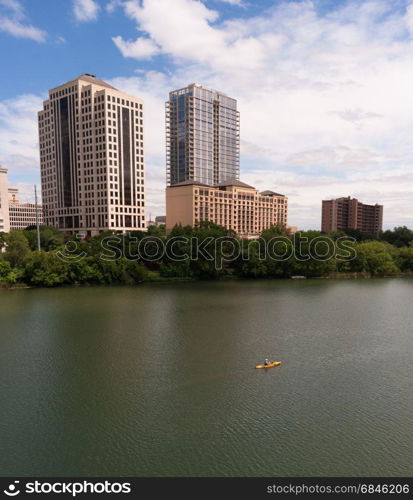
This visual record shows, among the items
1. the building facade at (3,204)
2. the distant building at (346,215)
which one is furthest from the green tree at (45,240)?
the distant building at (346,215)

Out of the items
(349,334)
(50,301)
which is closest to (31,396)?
(349,334)

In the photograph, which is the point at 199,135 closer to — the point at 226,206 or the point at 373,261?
the point at 226,206

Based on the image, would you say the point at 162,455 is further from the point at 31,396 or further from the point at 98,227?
the point at 98,227

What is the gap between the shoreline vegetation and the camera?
44.0m

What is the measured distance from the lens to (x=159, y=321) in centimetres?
2725

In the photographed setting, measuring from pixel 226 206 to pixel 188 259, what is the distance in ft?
113

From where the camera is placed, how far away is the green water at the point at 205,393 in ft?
36.1

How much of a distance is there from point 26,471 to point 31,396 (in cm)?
503

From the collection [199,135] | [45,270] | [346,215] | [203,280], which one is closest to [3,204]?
[45,270]

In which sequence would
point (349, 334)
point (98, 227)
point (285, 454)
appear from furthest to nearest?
1. point (98, 227)
2. point (349, 334)
3. point (285, 454)

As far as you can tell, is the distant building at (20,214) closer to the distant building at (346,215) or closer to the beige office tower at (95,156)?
the beige office tower at (95,156)

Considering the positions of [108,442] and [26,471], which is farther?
[108,442]

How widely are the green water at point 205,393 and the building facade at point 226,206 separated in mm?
48262

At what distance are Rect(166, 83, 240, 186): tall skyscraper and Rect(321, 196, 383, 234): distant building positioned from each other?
1470 inches
